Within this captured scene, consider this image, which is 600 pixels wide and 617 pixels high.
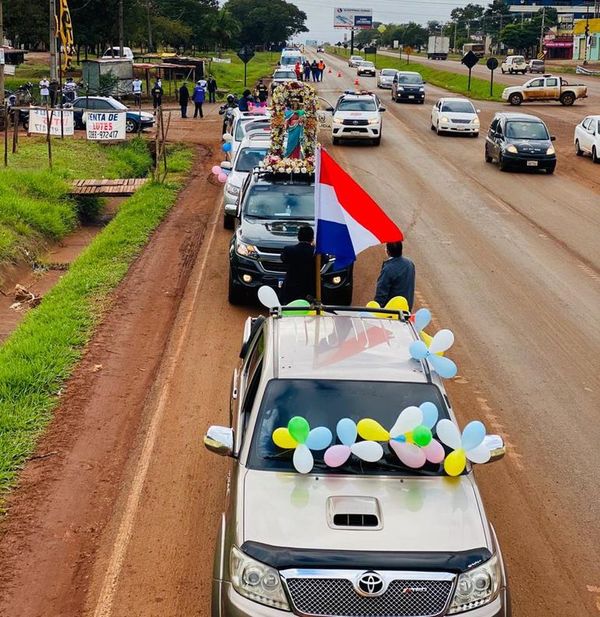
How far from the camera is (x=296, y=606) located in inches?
215

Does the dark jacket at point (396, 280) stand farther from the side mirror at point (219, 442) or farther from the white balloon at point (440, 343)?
the side mirror at point (219, 442)

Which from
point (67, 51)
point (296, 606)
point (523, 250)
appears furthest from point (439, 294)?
point (67, 51)

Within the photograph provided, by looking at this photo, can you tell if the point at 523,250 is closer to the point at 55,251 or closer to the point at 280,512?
the point at 55,251

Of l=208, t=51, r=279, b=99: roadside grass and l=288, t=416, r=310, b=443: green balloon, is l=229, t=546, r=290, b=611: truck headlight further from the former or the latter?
l=208, t=51, r=279, b=99: roadside grass

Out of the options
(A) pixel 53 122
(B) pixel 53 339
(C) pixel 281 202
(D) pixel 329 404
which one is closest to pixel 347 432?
(D) pixel 329 404

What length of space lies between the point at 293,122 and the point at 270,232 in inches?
271

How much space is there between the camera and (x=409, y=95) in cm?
5372

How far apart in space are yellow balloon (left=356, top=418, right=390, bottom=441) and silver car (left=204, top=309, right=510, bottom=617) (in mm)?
72

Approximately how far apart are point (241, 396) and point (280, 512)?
6.37ft

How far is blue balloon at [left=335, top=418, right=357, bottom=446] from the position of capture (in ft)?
20.7

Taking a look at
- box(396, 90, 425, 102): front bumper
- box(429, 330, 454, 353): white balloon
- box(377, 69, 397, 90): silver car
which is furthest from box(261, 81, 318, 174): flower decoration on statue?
box(377, 69, 397, 90): silver car

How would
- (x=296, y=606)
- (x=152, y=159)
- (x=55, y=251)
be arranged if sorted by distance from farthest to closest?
(x=152, y=159) < (x=55, y=251) < (x=296, y=606)

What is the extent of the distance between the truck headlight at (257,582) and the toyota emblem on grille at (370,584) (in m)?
0.44

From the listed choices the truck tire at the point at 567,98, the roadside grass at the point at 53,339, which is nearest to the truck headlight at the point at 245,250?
the roadside grass at the point at 53,339
